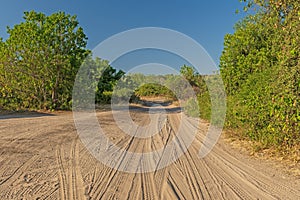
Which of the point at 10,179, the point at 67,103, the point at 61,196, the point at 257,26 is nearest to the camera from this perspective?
the point at 61,196

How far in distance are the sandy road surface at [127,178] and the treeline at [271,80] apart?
1051 millimetres

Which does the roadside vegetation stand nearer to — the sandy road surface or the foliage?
the foliage

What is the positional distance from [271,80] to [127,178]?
437 cm

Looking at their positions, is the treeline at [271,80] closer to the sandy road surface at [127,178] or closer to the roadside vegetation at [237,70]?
the roadside vegetation at [237,70]

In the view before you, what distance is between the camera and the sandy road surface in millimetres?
3193

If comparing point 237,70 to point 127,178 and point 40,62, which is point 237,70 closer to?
point 127,178

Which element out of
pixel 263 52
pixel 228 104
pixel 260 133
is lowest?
pixel 260 133

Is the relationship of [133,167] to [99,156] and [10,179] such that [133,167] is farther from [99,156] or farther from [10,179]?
[10,179]

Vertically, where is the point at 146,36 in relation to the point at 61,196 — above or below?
above

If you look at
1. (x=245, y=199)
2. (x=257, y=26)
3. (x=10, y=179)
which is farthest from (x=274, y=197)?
(x=257, y=26)

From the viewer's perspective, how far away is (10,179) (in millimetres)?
3535

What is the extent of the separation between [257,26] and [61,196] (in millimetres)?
8500

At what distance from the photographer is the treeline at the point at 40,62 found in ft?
47.4

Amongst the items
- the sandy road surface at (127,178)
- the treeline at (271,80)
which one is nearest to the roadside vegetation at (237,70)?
the treeline at (271,80)
